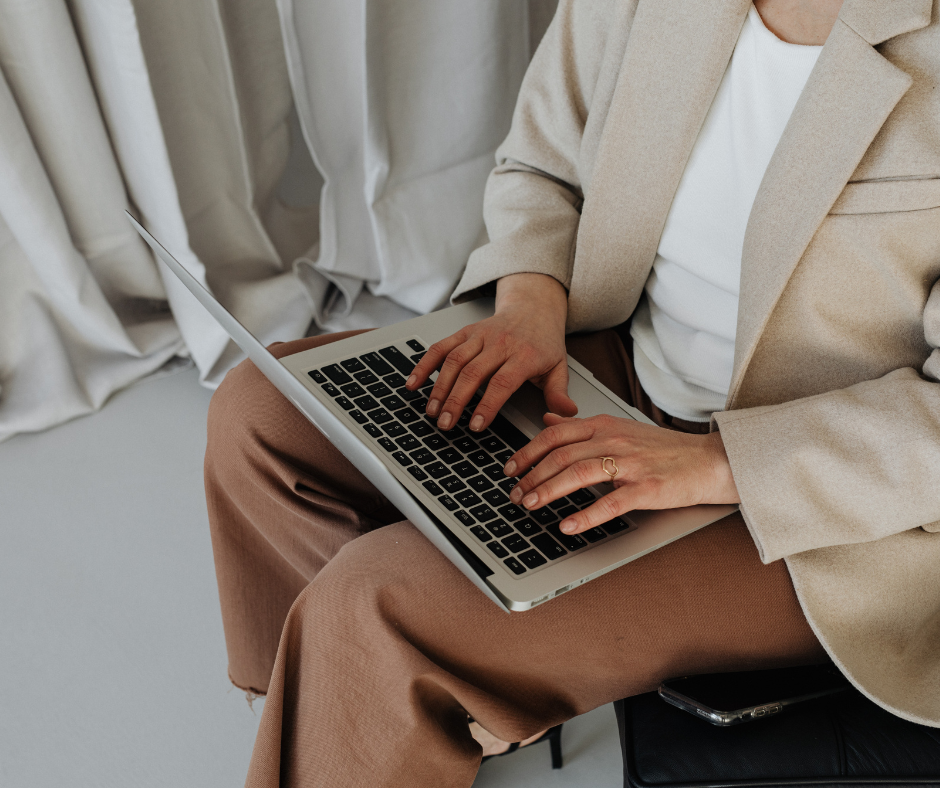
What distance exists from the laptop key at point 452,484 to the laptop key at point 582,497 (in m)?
0.10

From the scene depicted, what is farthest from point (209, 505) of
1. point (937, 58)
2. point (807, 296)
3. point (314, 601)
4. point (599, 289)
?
point (937, 58)

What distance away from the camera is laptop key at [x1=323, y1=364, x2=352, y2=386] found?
86 centimetres

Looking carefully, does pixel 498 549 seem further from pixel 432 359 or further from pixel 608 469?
pixel 432 359

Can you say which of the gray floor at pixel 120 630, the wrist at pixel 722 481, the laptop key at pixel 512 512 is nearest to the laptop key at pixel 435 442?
the laptop key at pixel 512 512

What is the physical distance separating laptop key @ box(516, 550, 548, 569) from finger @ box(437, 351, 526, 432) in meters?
0.16

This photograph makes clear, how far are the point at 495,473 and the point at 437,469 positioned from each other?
0.05 m

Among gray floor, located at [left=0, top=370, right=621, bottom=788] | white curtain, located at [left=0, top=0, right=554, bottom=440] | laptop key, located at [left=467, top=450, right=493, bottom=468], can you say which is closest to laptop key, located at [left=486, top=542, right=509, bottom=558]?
laptop key, located at [left=467, top=450, right=493, bottom=468]

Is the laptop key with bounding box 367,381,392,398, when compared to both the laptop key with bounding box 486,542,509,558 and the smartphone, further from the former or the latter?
the smartphone

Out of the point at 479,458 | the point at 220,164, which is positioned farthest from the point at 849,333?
the point at 220,164

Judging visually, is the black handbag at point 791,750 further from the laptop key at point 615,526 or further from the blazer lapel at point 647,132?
the blazer lapel at point 647,132

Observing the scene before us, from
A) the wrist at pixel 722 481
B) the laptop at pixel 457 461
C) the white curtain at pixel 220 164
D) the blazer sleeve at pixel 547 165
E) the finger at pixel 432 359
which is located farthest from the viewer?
the white curtain at pixel 220 164

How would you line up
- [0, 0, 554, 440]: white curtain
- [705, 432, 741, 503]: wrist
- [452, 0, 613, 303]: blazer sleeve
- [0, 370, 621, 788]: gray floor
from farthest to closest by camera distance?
[0, 0, 554, 440]: white curtain → [0, 370, 621, 788]: gray floor → [452, 0, 613, 303]: blazer sleeve → [705, 432, 741, 503]: wrist

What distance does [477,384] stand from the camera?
0.84m

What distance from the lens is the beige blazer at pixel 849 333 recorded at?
0.71 meters
